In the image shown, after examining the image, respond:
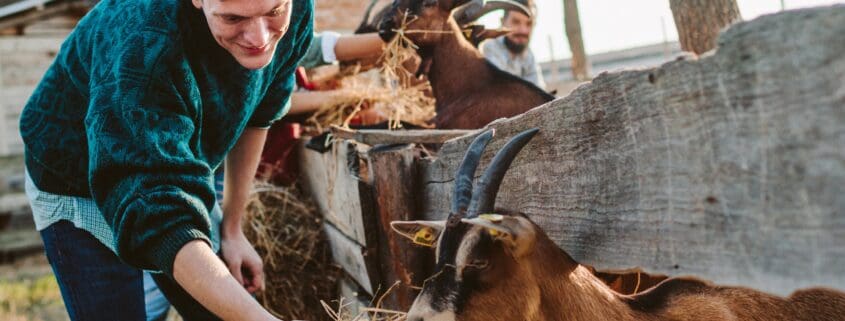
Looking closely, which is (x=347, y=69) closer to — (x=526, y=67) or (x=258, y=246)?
(x=258, y=246)

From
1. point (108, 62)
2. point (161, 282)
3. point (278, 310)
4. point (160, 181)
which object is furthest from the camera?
point (278, 310)

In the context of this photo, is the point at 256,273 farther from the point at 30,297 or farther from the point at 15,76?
the point at 15,76

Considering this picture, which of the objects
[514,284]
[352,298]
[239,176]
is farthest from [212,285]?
[352,298]

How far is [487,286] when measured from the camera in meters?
2.05

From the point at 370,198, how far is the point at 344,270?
1.31 m

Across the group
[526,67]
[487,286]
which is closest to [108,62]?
[487,286]

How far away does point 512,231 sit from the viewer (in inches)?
77.9

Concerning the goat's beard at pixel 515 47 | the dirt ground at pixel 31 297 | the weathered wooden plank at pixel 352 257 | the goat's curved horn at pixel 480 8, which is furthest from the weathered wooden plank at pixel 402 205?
the goat's beard at pixel 515 47

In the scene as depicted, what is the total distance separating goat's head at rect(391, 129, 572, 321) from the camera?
202 centimetres

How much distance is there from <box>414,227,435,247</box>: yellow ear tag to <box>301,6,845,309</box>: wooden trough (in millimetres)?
294

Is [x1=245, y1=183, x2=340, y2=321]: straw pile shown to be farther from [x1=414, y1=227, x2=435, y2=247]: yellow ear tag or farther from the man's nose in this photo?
the man's nose

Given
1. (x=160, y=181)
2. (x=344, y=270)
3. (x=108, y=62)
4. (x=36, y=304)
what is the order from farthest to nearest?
(x=36, y=304) < (x=344, y=270) < (x=108, y=62) < (x=160, y=181)

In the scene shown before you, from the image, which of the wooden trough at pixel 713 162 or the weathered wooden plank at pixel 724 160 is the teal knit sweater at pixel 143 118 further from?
the weathered wooden plank at pixel 724 160

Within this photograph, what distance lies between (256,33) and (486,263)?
3.07 ft
